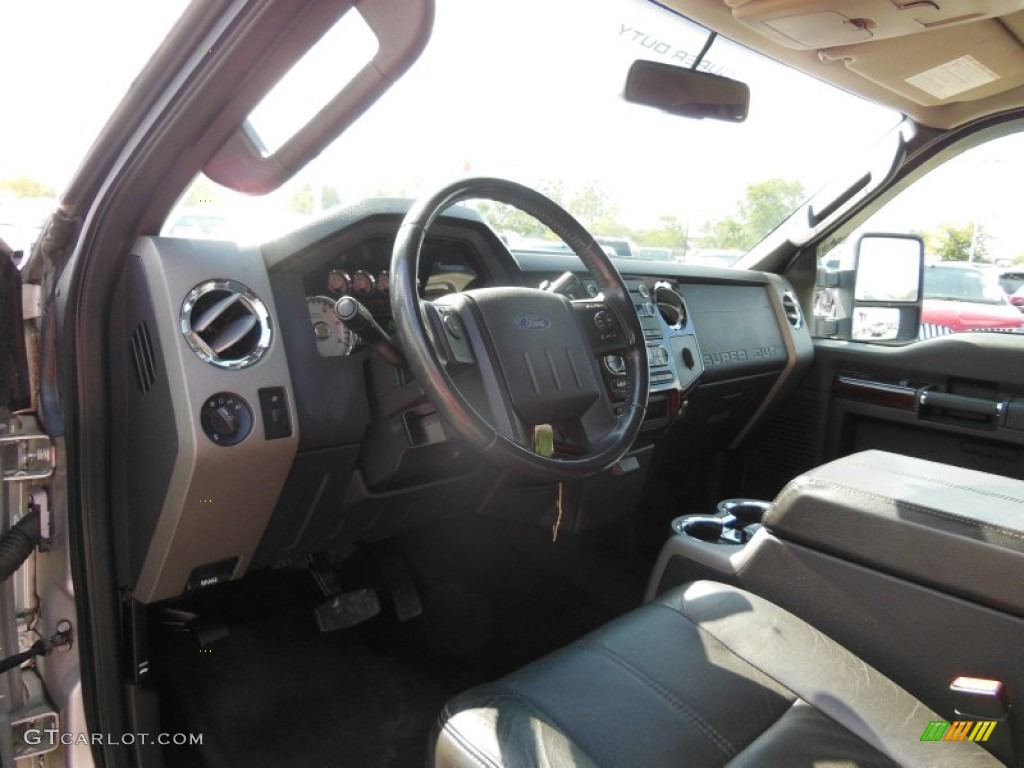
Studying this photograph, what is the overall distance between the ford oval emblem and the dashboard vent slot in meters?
0.70

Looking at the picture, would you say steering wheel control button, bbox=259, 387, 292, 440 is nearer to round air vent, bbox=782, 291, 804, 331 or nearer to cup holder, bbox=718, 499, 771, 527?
cup holder, bbox=718, 499, 771, 527

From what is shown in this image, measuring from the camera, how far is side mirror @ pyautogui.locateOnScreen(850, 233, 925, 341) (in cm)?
298

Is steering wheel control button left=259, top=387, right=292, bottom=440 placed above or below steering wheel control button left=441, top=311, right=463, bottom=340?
→ below

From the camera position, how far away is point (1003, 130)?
2566 mm

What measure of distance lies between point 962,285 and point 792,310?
611mm

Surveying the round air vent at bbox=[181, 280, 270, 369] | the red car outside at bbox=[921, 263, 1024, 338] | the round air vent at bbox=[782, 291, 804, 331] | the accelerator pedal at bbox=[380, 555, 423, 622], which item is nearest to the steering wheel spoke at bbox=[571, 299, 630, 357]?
the round air vent at bbox=[181, 280, 270, 369]

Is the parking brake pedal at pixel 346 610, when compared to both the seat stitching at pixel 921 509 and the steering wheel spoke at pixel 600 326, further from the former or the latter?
the seat stitching at pixel 921 509

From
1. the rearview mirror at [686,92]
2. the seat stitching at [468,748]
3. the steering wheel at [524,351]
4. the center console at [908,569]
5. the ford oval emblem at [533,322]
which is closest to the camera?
the seat stitching at [468,748]

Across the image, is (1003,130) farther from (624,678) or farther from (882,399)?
(624,678)

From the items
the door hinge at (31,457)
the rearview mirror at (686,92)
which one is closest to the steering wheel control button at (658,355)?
the rearview mirror at (686,92)

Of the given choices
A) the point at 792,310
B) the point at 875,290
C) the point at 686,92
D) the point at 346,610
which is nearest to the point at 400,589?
the point at 346,610

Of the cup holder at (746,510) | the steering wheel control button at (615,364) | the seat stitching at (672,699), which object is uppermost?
the steering wheel control button at (615,364)

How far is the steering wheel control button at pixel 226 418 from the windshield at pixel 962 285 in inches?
104

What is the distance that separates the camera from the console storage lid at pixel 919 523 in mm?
1199
